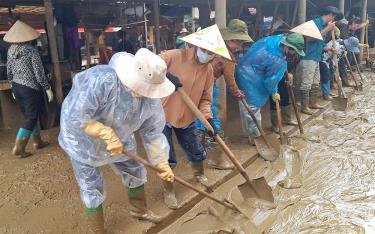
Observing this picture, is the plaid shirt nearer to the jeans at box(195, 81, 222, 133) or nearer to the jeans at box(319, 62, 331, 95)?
the jeans at box(195, 81, 222, 133)

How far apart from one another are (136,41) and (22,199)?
841 cm

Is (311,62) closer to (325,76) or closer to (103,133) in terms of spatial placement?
(325,76)

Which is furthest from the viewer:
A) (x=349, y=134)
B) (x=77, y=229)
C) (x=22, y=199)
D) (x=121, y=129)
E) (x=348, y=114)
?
(x=348, y=114)

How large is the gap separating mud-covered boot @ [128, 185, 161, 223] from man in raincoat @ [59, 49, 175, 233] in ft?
0.79

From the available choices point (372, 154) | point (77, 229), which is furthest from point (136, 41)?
point (77, 229)

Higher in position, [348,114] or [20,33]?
[20,33]

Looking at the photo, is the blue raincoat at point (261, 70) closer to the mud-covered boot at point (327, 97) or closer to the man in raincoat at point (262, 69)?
the man in raincoat at point (262, 69)

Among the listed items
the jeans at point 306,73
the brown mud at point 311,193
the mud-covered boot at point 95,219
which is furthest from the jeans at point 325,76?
the mud-covered boot at point 95,219

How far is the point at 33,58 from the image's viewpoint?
4562 mm

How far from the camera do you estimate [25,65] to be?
4.55 m

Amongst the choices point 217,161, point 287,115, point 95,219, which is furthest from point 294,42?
point 95,219

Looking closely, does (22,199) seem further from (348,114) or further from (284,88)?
(348,114)

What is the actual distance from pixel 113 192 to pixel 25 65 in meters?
2.13

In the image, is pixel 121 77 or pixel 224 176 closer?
pixel 121 77
